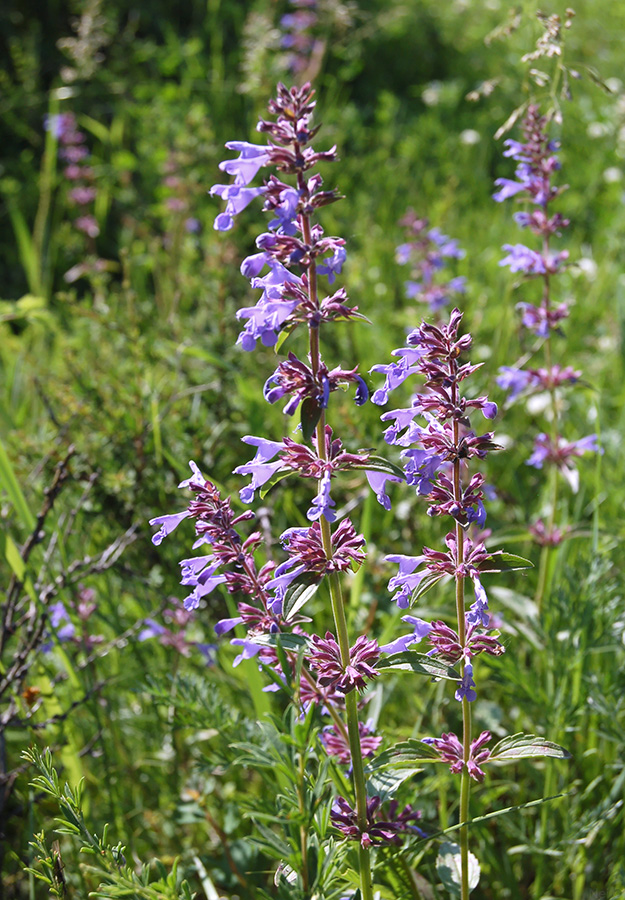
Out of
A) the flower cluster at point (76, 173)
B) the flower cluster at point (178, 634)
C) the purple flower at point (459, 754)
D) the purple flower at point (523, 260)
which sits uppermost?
the flower cluster at point (76, 173)

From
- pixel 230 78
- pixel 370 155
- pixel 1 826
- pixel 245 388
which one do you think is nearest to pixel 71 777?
pixel 1 826

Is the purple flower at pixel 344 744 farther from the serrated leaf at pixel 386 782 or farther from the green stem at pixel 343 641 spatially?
the green stem at pixel 343 641

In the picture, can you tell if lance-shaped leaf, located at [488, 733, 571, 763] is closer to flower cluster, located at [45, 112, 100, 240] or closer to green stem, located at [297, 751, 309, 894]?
green stem, located at [297, 751, 309, 894]

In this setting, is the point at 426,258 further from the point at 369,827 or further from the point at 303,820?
the point at 303,820

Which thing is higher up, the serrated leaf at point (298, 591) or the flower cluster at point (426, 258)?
the flower cluster at point (426, 258)

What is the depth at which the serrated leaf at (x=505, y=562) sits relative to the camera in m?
1.38

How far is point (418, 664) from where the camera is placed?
1.40 m

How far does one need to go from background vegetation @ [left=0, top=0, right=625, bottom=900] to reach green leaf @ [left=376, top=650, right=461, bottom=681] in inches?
11.5

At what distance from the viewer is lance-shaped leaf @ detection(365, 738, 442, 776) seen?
1.44 metres

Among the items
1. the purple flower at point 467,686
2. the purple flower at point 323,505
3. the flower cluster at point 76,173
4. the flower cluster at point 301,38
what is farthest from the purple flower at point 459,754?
the flower cluster at point 301,38

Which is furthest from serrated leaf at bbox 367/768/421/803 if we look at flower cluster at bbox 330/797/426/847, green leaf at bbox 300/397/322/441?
green leaf at bbox 300/397/322/441

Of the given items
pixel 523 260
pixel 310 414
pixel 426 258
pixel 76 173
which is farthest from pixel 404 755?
pixel 76 173

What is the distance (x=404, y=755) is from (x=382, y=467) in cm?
53

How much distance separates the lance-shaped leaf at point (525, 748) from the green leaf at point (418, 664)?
0.56ft
